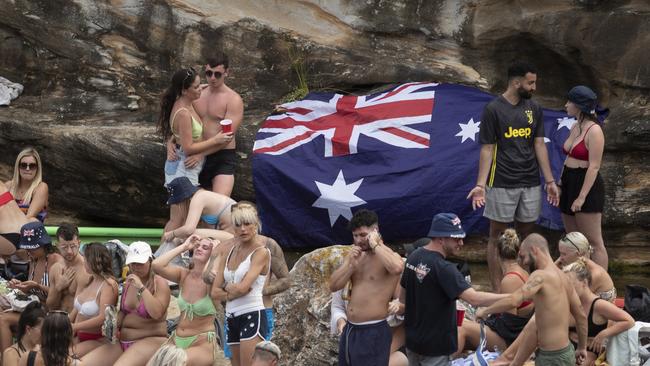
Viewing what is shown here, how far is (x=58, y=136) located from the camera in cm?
1320

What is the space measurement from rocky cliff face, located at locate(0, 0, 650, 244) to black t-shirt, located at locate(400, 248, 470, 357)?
416cm

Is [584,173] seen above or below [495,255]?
above

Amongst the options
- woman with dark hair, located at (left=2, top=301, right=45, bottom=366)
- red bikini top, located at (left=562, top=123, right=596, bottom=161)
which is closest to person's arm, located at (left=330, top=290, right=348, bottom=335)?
woman with dark hair, located at (left=2, top=301, right=45, bottom=366)

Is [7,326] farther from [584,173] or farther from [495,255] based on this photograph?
[584,173]

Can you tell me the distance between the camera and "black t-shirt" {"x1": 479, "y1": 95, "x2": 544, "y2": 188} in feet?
34.8

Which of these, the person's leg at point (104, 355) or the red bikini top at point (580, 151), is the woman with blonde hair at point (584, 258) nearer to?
the red bikini top at point (580, 151)

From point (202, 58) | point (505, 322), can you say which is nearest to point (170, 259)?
point (505, 322)

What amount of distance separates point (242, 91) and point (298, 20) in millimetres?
947

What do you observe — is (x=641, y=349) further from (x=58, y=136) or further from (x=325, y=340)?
(x=58, y=136)

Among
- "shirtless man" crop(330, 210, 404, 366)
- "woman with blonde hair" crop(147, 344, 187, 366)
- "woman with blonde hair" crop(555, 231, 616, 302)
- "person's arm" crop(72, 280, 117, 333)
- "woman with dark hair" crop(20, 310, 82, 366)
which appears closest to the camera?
"woman with blonde hair" crop(147, 344, 187, 366)

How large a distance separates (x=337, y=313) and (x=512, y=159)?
2337 mm

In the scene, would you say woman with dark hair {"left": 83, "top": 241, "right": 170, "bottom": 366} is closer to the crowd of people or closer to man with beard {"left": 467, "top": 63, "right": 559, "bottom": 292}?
the crowd of people

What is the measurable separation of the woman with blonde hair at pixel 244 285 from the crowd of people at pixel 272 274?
1cm

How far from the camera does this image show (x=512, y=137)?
10641 millimetres
